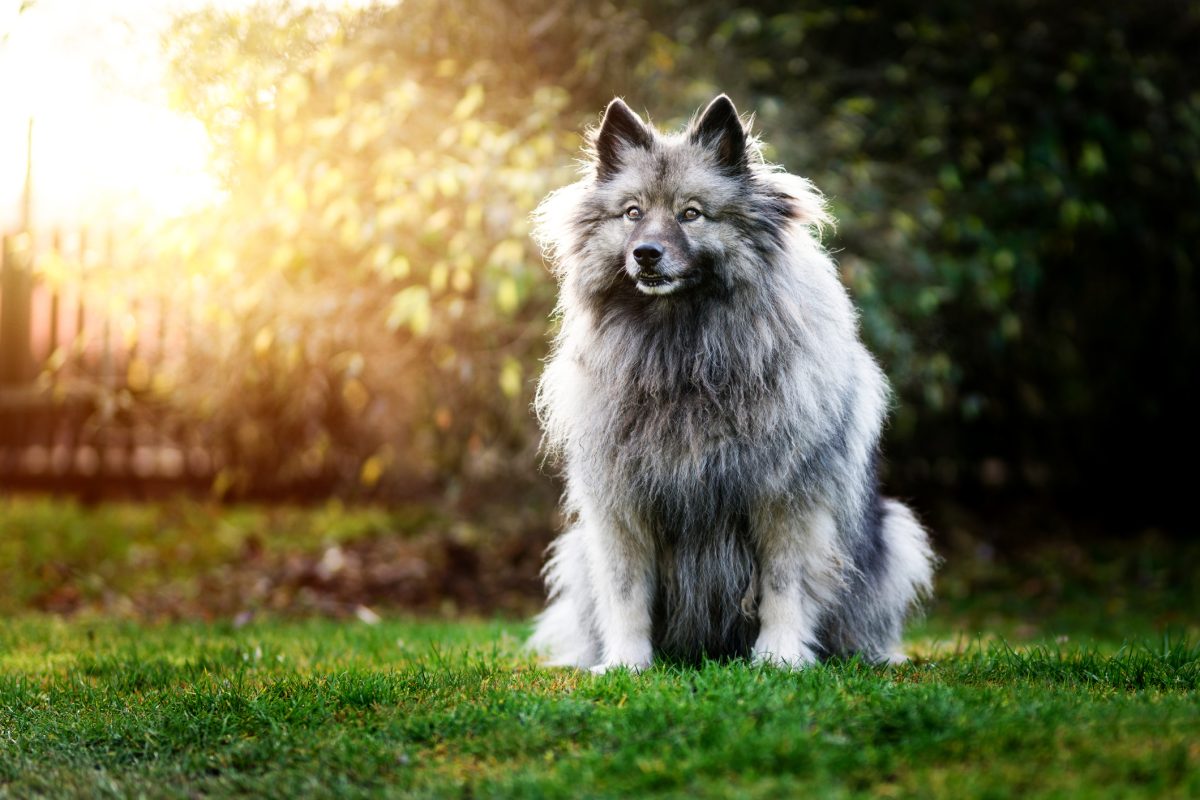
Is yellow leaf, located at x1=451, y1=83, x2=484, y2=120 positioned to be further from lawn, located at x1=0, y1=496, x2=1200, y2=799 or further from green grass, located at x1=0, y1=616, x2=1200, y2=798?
green grass, located at x1=0, y1=616, x2=1200, y2=798

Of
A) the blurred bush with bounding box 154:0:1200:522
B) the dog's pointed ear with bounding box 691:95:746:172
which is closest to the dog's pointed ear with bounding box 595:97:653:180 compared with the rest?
the dog's pointed ear with bounding box 691:95:746:172

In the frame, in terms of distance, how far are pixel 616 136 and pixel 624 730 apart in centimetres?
226

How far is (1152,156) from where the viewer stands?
8.62 m

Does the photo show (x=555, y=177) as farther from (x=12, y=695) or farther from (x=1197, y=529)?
(x=1197, y=529)

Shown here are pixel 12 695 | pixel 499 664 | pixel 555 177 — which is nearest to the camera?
pixel 12 695

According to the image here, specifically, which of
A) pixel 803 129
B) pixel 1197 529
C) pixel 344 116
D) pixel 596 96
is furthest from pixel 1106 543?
pixel 344 116

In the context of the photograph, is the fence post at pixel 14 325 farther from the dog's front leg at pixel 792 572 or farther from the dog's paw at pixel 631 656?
the dog's front leg at pixel 792 572

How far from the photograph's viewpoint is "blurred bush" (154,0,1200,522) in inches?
252

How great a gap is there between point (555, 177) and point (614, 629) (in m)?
2.87

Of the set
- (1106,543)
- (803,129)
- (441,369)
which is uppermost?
(803,129)

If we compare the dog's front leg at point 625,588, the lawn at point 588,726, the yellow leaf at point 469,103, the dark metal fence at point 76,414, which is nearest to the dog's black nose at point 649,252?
the dog's front leg at point 625,588

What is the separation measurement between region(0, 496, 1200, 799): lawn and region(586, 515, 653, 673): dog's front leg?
0.97 ft

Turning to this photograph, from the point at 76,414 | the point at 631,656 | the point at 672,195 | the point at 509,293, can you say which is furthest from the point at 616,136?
the point at 76,414

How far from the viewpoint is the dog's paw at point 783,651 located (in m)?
Answer: 4.03
